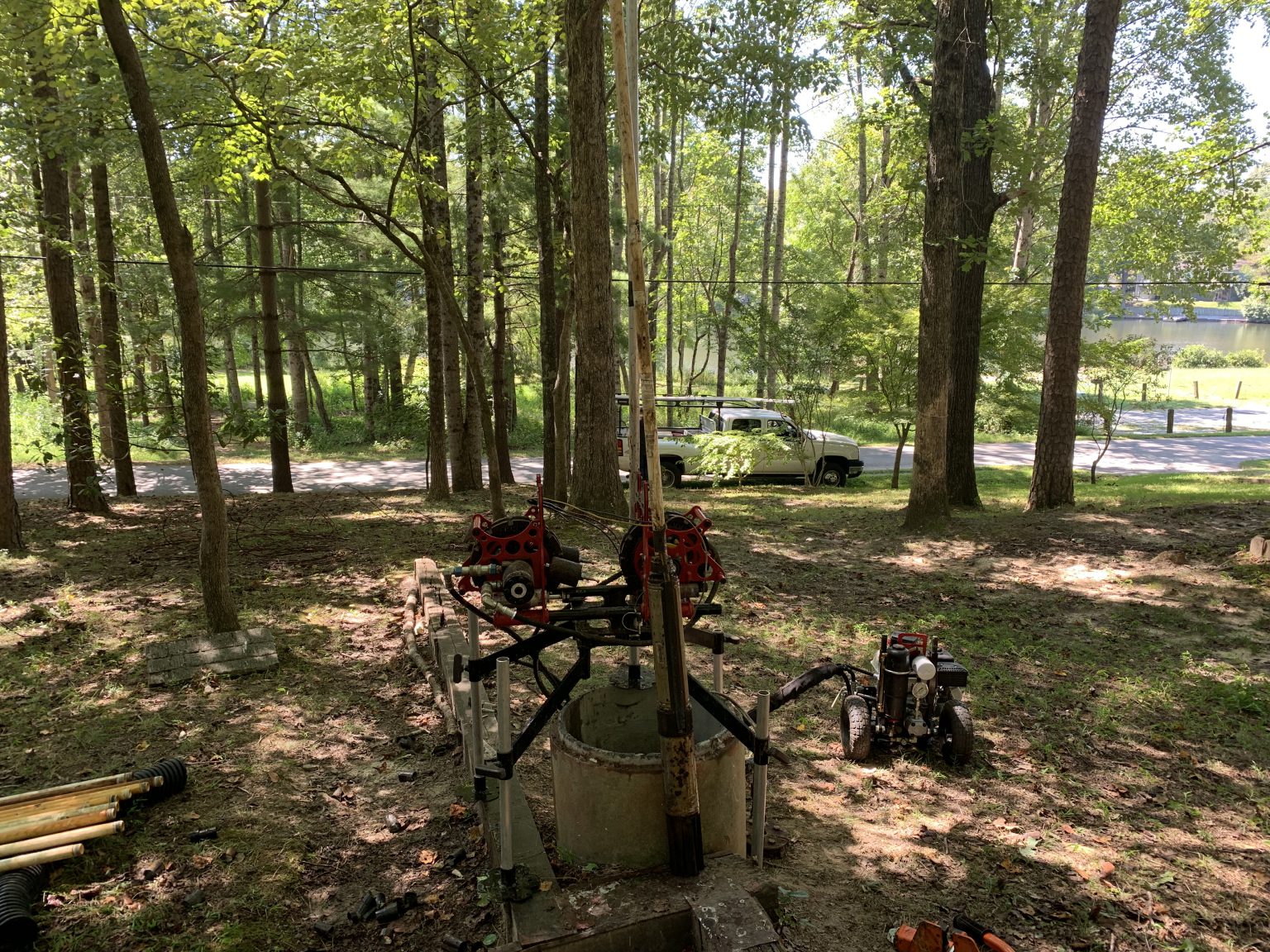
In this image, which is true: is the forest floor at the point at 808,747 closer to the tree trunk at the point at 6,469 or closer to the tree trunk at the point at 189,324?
the tree trunk at the point at 6,469

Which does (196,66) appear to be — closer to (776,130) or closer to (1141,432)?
(776,130)

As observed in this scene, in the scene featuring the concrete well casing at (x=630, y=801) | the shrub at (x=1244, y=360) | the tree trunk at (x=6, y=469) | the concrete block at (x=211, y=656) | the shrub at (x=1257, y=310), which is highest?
the shrub at (x=1257, y=310)

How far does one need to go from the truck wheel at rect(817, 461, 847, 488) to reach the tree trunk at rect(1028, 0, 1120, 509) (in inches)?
243

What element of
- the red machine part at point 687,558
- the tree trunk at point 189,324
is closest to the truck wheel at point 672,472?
the tree trunk at point 189,324

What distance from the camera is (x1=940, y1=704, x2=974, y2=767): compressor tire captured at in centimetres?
428

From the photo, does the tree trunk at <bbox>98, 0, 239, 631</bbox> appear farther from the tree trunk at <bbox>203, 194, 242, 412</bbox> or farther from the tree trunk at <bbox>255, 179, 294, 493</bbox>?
the tree trunk at <bbox>203, 194, 242, 412</bbox>

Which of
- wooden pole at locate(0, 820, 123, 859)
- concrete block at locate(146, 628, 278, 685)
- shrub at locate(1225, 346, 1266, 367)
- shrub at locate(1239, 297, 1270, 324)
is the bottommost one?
concrete block at locate(146, 628, 278, 685)

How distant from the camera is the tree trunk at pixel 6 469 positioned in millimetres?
7207

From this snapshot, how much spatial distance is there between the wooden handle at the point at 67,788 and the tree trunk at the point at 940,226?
27.2 feet

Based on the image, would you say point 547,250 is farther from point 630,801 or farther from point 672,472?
point 630,801

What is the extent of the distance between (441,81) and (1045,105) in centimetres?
2194

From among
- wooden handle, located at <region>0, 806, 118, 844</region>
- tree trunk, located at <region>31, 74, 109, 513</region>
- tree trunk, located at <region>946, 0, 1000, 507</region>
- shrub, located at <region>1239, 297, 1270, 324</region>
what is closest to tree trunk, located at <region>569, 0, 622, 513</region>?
tree trunk, located at <region>946, 0, 1000, 507</region>

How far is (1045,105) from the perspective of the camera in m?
23.3

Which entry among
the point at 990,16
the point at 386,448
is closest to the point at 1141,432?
the point at 990,16
